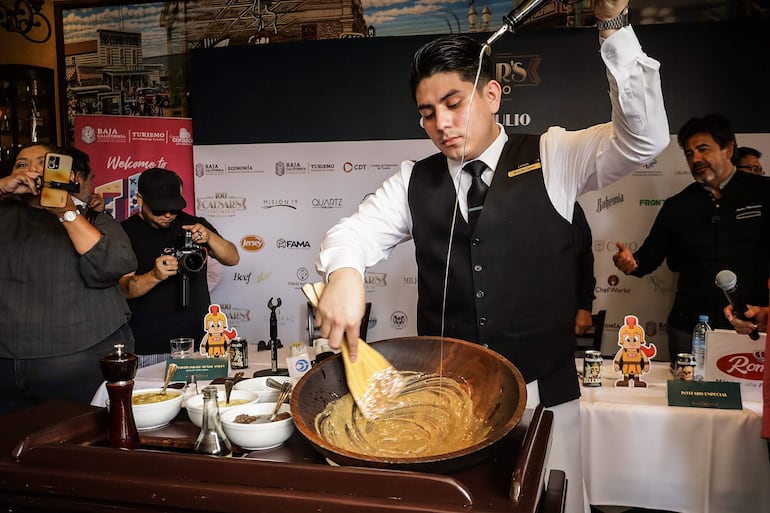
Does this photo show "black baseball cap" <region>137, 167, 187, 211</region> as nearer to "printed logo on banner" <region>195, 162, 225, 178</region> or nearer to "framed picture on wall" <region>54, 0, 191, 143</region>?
"printed logo on banner" <region>195, 162, 225, 178</region>

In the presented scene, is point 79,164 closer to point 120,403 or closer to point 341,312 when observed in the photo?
point 120,403

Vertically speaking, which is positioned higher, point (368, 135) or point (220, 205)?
point (368, 135)

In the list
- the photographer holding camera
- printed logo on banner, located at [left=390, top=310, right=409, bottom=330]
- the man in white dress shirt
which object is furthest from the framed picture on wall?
the man in white dress shirt

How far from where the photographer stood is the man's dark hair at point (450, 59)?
62.5 inches

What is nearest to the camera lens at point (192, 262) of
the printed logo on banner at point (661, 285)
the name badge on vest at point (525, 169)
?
the name badge on vest at point (525, 169)

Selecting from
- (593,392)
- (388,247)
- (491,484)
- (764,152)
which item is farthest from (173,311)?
(764,152)

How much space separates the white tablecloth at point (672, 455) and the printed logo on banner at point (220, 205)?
3151mm

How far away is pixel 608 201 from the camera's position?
14.0ft

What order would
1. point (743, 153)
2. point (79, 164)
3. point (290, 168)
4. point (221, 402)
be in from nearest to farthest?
point (221, 402)
point (79, 164)
point (743, 153)
point (290, 168)

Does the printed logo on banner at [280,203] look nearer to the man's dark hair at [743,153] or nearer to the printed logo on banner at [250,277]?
the printed logo on banner at [250,277]

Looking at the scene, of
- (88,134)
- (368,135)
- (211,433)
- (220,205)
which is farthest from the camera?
(88,134)

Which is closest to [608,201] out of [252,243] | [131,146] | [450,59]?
[252,243]

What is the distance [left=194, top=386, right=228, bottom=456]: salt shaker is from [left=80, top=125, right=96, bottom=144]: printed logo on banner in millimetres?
4315

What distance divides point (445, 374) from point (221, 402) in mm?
546
